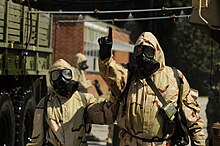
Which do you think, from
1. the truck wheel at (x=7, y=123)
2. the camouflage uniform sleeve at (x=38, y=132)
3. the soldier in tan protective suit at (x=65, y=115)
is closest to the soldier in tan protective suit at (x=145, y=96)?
the soldier in tan protective suit at (x=65, y=115)

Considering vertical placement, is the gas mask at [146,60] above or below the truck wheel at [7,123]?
above

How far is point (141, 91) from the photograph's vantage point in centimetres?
504

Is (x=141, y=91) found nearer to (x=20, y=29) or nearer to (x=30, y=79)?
(x=20, y=29)

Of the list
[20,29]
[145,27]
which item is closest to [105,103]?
[20,29]

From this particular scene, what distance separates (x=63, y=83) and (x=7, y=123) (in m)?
3.27

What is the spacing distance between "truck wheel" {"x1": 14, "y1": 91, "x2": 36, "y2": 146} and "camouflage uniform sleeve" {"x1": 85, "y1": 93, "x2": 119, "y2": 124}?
345 centimetres

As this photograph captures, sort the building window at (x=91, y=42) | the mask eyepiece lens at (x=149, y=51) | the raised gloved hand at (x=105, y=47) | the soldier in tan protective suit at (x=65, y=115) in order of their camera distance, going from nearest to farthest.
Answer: the raised gloved hand at (x=105, y=47), the mask eyepiece lens at (x=149, y=51), the soldier in tan protective suit at (x=65, y=115), the building window at (x=91, y=42)

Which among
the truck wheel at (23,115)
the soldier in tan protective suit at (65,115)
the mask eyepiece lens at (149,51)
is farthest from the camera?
the truck wheel at (23,115)

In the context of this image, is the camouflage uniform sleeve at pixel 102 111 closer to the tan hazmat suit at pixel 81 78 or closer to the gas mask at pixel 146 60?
the gas mask at pixel 146 60

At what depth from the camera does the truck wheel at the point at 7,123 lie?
8.00 m

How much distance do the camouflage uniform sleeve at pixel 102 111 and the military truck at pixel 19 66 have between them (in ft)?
9.14

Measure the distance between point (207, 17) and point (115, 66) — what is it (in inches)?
36.1

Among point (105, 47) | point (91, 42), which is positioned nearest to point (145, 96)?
Result: point (105, 47)

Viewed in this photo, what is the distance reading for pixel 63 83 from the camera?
518 cm
